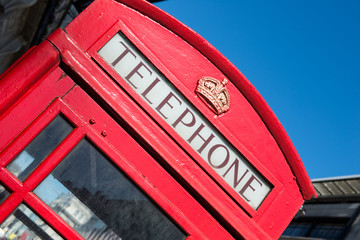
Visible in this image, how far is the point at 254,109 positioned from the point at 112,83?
0.97 m

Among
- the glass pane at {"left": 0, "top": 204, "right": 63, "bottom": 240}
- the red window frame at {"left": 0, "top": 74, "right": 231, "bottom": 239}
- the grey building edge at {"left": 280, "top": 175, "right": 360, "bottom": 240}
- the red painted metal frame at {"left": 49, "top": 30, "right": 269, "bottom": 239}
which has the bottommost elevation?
the glass pane at {"left": 0, "top": 204, "right": 63, "bottom": 240}

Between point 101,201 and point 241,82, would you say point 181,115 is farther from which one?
point 101,201

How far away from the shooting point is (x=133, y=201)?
7.45 feet

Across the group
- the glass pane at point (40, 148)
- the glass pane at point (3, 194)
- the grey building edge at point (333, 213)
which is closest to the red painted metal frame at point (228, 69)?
the glass pane at point (40, 148)

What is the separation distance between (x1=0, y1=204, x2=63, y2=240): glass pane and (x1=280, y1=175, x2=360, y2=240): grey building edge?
9381mm

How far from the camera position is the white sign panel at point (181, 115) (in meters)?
2.41

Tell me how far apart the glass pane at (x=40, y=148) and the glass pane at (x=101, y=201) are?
0.10 metres

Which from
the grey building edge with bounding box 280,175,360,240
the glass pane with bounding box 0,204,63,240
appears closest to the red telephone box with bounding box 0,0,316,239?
the glass pane with bounding box 0,204,63,240

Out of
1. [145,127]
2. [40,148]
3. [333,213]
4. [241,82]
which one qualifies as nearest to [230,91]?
[241,82]

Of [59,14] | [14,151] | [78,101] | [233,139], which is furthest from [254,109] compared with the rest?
[59,14]

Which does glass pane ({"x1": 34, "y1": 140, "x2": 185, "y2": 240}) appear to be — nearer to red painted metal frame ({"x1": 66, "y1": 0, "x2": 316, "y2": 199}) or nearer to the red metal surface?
the red metal surface

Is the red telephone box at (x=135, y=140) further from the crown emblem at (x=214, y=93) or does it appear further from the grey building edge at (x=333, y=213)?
the grey building edge at (x=333, y=213)

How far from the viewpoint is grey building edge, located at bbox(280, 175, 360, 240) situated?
10.9 metres

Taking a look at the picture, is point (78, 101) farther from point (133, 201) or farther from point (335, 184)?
point (335, 184)
